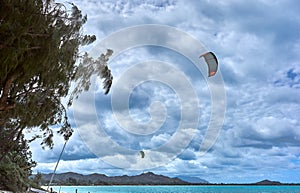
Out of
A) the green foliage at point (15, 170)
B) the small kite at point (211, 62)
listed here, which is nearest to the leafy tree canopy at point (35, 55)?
the small kite at point (211, 62)

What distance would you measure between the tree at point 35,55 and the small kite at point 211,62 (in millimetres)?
2789

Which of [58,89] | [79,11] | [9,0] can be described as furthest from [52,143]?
[9,0]

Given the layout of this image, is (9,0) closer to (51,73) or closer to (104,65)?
(51,73)

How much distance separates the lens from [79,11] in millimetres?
7969

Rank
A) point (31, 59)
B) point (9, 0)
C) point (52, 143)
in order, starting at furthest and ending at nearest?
point (52, 143), point (31, 59), point (9, 0)

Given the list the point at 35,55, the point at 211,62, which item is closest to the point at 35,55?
the point at 35,55

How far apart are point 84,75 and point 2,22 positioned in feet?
15.2

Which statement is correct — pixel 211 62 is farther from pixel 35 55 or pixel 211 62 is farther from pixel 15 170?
pixel 15 170

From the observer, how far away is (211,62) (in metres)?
9.60

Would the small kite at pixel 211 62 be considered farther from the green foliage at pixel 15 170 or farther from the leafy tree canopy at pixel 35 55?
the green foliage at pixel 15 170

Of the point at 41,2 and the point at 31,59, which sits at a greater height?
the point at 41,2

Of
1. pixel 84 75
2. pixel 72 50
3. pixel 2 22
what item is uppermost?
pixel 84 75

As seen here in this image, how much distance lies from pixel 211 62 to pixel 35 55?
4.82m

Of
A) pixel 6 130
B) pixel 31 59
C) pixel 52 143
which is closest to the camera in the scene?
pixel 31 59
